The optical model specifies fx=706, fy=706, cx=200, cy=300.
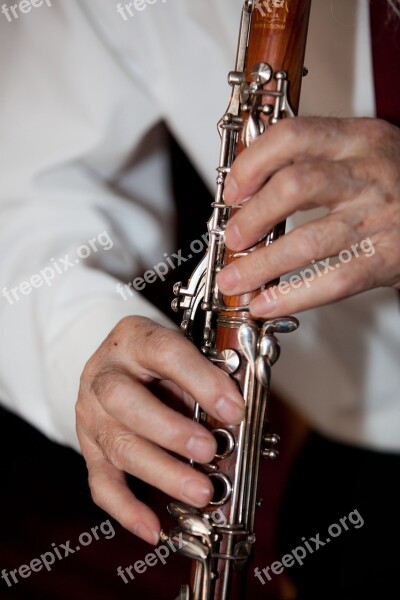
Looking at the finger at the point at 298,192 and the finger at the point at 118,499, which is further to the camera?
the finger at the point at 118,499

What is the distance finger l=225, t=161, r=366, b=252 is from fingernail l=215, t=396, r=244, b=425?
0.15 metres

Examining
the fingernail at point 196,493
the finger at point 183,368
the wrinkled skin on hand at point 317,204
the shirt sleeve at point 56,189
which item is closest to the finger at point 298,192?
the wrinkled skin on hand at point 317,204

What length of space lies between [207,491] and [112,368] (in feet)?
0.60

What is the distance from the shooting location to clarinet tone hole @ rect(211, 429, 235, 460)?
0.66m

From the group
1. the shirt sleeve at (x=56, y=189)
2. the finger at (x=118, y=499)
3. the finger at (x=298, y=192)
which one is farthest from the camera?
the shirt sleeve at (x=56, y=189)

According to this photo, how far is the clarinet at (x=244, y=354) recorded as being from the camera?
0.64 metres

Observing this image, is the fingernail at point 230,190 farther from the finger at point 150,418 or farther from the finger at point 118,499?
the finger at point 118,499

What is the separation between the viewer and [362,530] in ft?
3.56

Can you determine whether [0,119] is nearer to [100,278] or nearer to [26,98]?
[26,98]

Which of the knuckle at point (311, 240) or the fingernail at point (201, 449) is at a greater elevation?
the knuckle at point (311, 240)

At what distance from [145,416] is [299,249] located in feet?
0.71

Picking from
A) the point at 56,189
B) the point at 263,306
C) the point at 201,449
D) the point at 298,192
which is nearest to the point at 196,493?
the point at 201,449

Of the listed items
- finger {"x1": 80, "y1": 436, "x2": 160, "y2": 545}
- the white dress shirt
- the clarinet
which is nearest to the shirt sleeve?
the white dress shirt

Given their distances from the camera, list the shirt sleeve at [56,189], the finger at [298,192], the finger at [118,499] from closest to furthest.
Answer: the finger at [298,192]
the finger at [118,499]
the shirt sleeve at [56,189]
